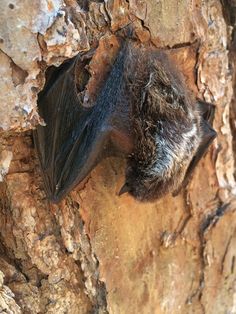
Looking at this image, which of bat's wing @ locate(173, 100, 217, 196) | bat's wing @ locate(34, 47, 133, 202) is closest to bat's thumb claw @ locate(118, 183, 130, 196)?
bat's wing @ locate(34, 47, 133, 202)

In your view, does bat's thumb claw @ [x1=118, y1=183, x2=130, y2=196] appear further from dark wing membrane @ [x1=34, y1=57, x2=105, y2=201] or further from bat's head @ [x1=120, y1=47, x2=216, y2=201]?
dark wing membrane @ [x1=34, y1=57, x2=105, y2=201]

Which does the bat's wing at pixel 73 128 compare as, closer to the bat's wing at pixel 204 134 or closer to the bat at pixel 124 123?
the bat at pixel 124 123

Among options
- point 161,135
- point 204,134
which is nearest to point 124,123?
point 161,135

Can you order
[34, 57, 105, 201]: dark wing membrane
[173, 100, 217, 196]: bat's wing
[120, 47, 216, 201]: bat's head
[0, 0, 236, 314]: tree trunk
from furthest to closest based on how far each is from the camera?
[173, 100, 217, 196]: bat's wing → [120, 47, 216, 201]: bat's head → [34, 57, 105, 201]: dark wing membrane → [0, 0, 236, 314]: tree trunk

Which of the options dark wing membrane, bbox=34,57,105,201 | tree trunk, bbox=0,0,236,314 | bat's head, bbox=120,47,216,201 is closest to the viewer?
tree trunk, bbox=0,0,236,314

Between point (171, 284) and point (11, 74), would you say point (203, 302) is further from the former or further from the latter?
point (11, 74)
